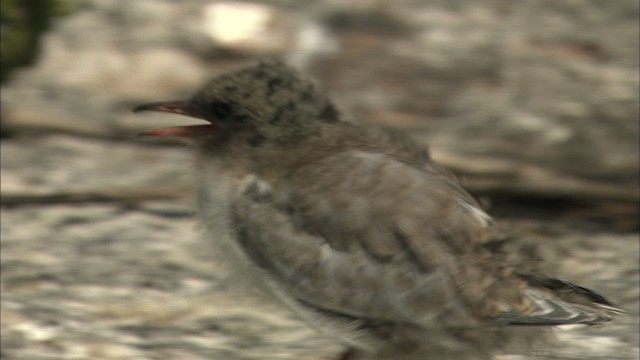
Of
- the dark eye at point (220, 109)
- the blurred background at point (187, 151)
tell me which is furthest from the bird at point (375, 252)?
the blurred background at point (187, 151)

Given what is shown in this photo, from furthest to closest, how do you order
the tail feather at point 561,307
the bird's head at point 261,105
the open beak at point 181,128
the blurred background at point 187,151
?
the blurred background at point 187,151 → the open beak at point 181,128 → the bird's head at point 261,105 → the tail feather at point 561,307

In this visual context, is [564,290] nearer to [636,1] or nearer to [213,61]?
[213,61]

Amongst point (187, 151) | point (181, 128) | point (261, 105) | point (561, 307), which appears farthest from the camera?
point (187, 151)

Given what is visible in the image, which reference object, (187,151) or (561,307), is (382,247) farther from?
(187,151)

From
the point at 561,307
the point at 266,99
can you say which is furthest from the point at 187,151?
the point at 561,307

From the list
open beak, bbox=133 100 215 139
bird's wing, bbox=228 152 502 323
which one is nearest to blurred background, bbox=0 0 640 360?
open beak, bbox=133 100 215 139

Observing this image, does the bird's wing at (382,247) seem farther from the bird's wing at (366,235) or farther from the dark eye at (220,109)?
the dark eye at (220,109)

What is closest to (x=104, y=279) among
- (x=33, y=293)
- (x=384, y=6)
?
(x=33, y=293)
